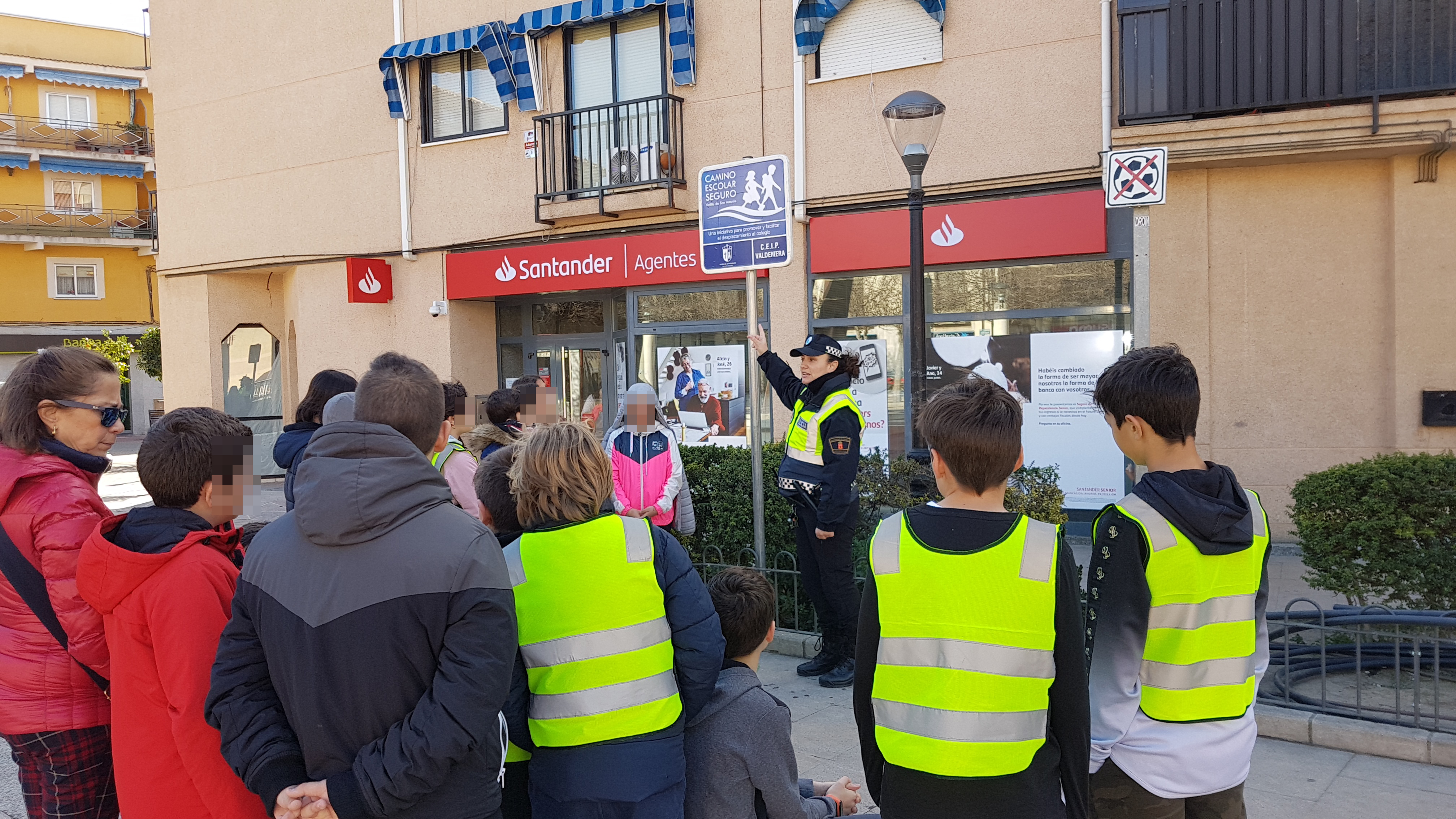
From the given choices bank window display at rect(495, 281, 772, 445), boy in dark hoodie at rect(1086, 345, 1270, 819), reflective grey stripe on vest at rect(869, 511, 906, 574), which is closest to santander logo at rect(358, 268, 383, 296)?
bank window display at rect(495, 281, 772, 445)

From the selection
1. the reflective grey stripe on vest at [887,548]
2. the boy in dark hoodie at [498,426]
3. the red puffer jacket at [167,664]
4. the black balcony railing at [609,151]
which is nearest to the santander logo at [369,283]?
the black balcony railing at [609,151]

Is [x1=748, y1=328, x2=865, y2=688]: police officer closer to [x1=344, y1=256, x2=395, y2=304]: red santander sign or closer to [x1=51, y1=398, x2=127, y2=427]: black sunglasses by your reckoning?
[x1=51, y1=398, x2=127, y2=427]: black sunglasses

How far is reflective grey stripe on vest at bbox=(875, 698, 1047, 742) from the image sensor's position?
7.67ft

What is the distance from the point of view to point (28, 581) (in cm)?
297

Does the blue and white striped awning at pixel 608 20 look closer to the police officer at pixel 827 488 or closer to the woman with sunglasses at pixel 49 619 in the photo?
the police officer at pixel 827 488

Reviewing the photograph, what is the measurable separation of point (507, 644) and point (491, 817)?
1.48 feet

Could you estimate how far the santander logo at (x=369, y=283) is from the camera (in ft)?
48.9

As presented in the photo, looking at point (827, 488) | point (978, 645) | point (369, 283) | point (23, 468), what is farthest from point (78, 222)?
point (978, 645)

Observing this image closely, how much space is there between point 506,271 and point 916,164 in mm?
9077

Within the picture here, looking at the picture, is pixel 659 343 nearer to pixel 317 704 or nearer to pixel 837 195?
pixel 837 195

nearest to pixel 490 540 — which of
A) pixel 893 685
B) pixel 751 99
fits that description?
pixel 893 685

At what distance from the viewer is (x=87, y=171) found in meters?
37.4

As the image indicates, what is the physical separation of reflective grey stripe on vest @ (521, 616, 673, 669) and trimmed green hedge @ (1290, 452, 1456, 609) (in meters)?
4.41

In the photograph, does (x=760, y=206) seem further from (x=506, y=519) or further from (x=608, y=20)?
(x=608, y=20)
